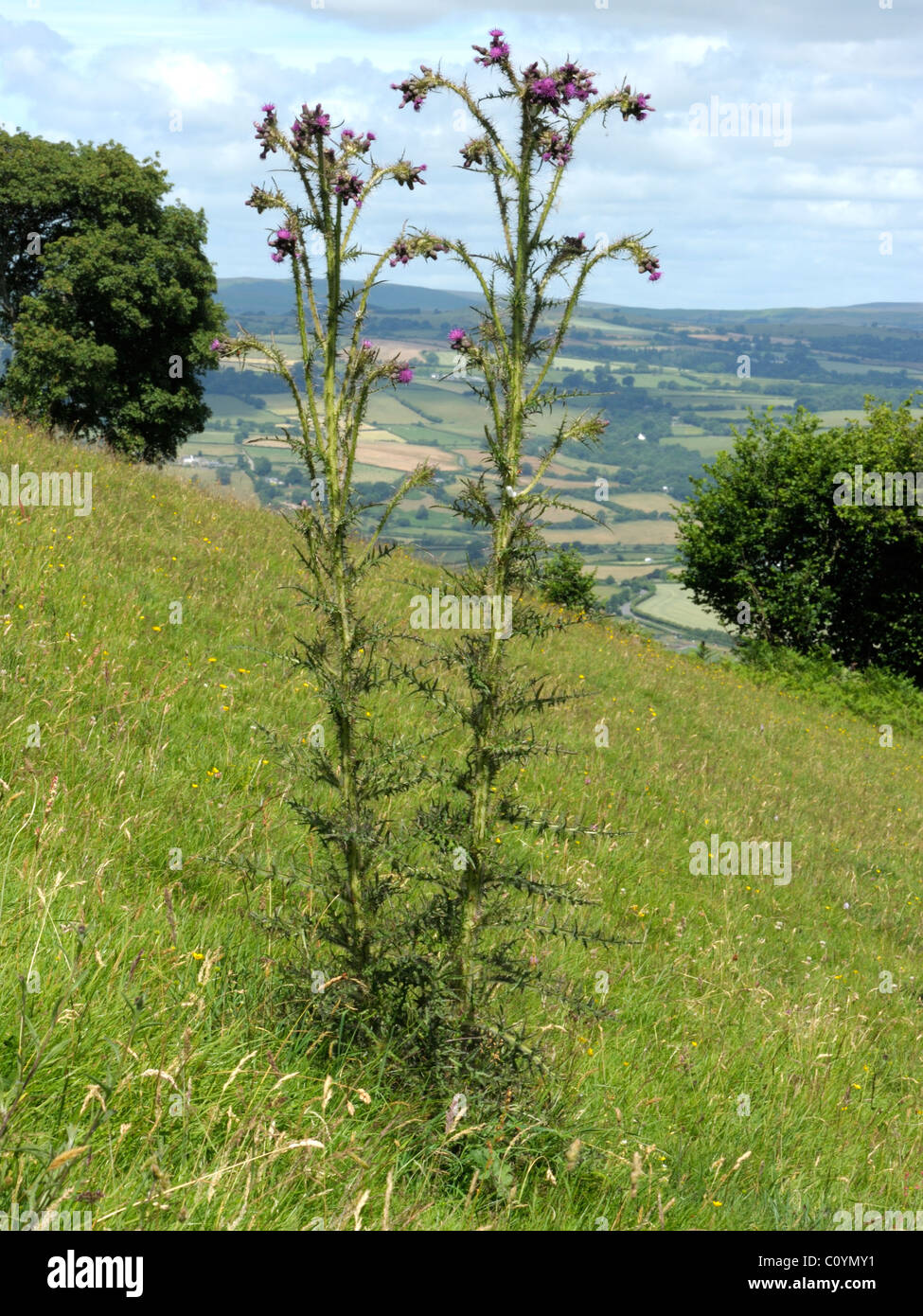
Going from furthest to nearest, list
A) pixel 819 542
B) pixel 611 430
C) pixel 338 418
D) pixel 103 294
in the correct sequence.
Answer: pixel 103 294 < pixel 819 542 < pixel 611 430 < pixel 338 418

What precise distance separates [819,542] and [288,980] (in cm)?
2974

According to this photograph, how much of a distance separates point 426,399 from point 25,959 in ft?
327

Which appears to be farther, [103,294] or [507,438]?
[103,294]

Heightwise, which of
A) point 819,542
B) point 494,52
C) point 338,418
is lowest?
point 819,542

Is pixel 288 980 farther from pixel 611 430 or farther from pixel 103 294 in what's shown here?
pixel 103 294

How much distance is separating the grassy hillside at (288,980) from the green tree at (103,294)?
2339 centimetres

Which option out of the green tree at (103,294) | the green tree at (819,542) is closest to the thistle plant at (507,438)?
the green tree at (819,542)

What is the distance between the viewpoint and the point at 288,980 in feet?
11.9

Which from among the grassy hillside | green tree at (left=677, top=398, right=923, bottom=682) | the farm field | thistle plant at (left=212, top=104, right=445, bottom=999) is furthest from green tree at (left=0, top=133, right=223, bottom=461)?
thistle plant at (left=212, top=104, right=445, bottom=999)

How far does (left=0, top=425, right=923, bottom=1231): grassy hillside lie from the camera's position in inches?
99.2

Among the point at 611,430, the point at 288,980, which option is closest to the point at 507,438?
the point at 288,980

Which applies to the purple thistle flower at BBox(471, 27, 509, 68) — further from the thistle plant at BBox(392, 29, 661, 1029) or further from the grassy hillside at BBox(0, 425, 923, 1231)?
the grassy hillside at BBox(0, 425, 923, 1231)

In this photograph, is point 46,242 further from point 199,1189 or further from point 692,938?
point 199,1189

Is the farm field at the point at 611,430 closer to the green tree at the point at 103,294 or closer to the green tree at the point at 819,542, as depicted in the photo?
the green tree at the point at 819,542
